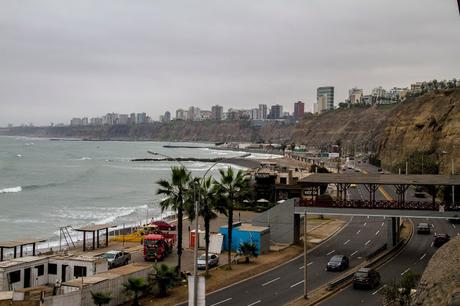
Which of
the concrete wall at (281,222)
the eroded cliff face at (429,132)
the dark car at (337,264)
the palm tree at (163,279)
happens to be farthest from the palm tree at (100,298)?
the eroded cliff face at (429,132)

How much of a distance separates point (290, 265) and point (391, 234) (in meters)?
9.04

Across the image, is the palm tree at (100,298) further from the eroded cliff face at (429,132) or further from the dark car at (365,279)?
the eroded cliff face at (429,132)

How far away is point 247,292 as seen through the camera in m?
29.8

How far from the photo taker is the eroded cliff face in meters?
91.1

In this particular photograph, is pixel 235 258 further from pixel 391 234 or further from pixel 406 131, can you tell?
pixel 406 131

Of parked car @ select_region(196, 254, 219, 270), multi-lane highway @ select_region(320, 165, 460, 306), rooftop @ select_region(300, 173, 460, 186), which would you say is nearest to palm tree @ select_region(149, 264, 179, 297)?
parked car @ select_region(196, 254, 219, 270)

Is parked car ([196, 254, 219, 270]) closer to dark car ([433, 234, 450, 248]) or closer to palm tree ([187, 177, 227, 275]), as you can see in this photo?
palm tree ([187, 177, 227, 275])

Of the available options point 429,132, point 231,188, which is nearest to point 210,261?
point 231,188

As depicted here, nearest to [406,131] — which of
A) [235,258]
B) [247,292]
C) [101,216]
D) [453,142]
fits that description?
[453,142]

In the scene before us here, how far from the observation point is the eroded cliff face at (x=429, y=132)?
91.1 m

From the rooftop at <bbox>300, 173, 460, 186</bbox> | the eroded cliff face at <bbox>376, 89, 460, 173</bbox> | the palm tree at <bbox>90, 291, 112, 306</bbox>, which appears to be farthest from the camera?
the eroded cliff face at <bbox>376, 89, 460, 173</bbox>

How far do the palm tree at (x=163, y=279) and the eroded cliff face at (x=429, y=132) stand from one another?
61758 millimetres

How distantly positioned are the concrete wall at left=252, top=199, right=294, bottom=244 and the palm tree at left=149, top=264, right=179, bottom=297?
1665cm

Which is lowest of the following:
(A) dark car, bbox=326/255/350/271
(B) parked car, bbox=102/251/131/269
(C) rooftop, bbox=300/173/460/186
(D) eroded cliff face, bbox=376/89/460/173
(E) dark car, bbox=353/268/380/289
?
(B) parked car, bbox=102/251/131/269
